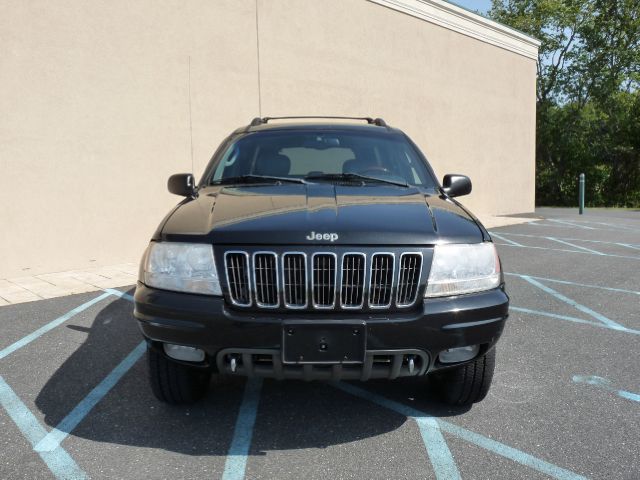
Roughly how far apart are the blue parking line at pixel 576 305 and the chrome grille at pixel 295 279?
3.39m

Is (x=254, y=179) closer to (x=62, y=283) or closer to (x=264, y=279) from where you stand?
(x=264, y=279)

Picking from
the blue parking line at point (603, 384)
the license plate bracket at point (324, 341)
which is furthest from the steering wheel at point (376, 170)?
the blue parking line at point (603, 384)

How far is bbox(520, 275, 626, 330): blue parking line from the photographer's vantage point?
15.9ft

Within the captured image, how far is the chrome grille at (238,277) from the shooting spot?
2520 mm

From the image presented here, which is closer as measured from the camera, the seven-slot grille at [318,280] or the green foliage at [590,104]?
the seven-slot grille at [318,280]

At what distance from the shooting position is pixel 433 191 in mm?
3490

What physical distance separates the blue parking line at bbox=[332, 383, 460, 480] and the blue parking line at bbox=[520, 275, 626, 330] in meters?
2.57

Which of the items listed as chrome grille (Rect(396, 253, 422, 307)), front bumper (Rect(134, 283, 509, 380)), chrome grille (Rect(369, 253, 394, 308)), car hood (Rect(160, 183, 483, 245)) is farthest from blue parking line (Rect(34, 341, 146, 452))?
chrome grille (Rect(396, 253, 422, 307))

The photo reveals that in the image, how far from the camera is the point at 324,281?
2.50m

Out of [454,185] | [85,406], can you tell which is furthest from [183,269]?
[454,185]

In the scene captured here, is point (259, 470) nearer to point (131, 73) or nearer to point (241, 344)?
point (241, 344)

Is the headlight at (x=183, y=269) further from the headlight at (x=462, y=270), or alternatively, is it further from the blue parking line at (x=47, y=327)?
the blue parking line at (x=47, y=327)

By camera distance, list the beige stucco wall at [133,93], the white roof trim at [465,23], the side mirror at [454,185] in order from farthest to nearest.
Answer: the white roof trim at [465,23] → the beige stucco wall at [133,93] → the side mirror at [454,185]

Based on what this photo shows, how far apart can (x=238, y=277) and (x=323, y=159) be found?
1.88 metres
